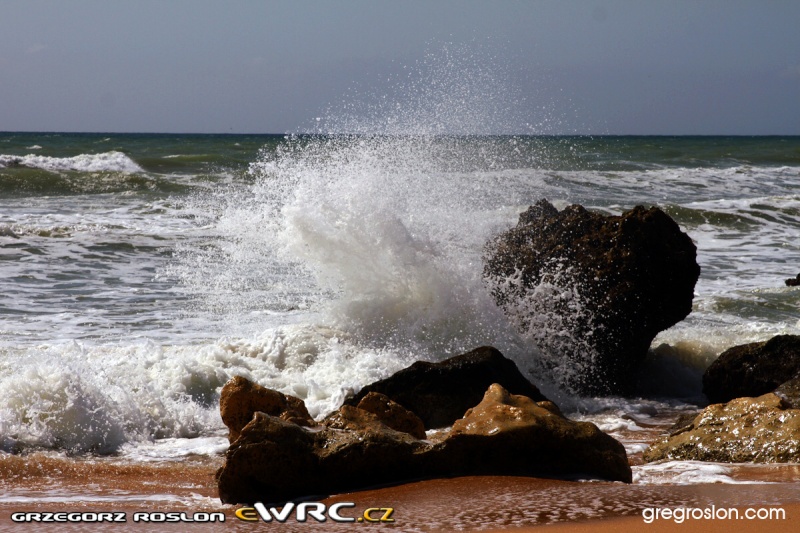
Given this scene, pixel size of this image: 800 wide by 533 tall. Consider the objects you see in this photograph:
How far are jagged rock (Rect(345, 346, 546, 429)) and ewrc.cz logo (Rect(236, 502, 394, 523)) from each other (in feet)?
6.86

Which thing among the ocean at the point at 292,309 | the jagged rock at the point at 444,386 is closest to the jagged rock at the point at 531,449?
the ocean at the point at 292,309

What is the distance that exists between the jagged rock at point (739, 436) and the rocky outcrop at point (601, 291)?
1.97 m

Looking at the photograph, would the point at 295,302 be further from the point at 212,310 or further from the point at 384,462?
the point at 384,462

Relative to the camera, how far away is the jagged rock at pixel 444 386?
617cm

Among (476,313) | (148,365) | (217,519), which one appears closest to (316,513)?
(217,519)

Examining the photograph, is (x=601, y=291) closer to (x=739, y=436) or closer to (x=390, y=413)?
(x=739, y=436)

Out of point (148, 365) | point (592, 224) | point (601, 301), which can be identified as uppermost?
point (592, 224)

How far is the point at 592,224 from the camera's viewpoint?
7754 mm

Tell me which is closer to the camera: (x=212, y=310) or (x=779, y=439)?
(x=779, y=439)

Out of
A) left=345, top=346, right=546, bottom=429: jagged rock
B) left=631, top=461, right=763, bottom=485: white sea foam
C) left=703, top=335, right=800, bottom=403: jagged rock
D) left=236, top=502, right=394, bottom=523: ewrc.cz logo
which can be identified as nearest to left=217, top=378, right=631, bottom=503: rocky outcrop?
left=236, top=502, right=394, bottom=523: ewrc.cz logo

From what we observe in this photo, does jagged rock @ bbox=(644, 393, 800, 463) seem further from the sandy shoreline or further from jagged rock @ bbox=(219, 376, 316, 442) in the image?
jagged rock @ bbox=(219, 376, 316, 442)

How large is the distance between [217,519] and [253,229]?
977 cm

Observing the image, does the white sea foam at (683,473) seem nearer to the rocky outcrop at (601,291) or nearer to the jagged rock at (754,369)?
the jagged rock at (754,369)

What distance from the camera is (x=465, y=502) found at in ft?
12.6
